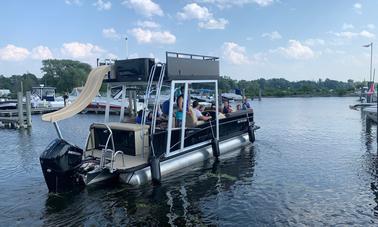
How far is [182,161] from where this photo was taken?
12.0m

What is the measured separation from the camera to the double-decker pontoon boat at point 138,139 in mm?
9148

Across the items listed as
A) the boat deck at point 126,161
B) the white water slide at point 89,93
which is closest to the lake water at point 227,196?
the boat deck at point 126,161

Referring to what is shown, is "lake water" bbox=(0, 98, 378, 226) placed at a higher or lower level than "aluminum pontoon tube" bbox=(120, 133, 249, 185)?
lower

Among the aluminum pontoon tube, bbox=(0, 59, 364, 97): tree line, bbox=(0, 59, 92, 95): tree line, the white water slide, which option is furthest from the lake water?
bbox=(0, 59, 92, 95): tree line

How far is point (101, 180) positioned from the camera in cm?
1027

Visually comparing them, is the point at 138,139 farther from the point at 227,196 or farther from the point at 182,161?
the point at 227,196

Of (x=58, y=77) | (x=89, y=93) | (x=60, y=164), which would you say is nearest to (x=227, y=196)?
(x=60, y=164)

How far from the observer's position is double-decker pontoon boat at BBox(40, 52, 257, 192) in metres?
9.15

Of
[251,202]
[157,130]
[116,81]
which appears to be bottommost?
[251,202]

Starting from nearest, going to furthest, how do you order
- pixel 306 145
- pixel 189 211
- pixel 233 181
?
pixel 189 211 → pixel 233 181 → pixel 306 145

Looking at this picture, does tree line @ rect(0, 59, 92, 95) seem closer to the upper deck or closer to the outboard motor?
the upper deck

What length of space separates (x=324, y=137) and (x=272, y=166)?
832 cm

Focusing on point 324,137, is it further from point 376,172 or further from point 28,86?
point 28,86

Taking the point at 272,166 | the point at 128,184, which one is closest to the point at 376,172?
the point at 272,166
